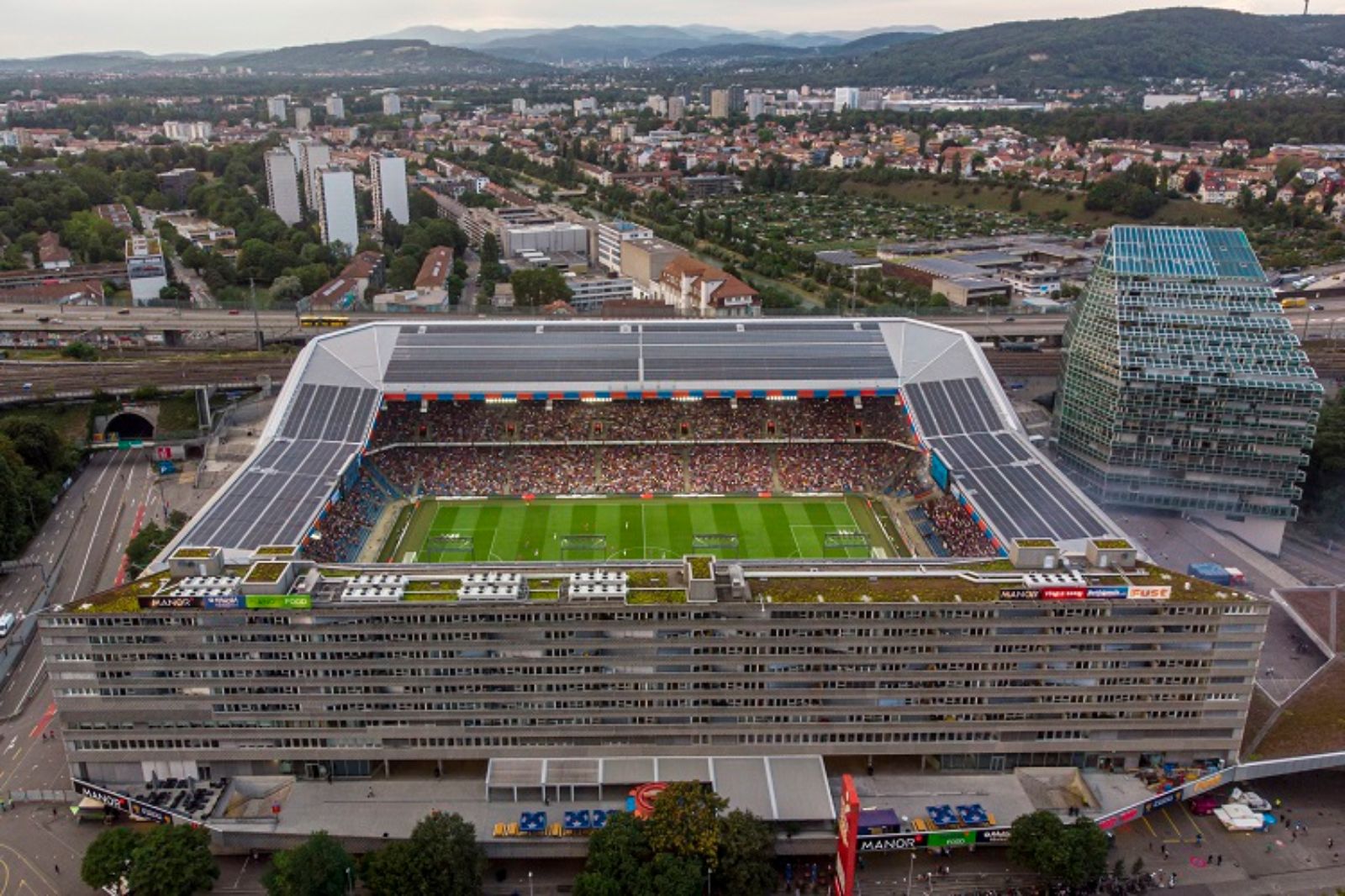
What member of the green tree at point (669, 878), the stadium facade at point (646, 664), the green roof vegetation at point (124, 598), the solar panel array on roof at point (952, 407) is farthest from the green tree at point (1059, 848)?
the green roof vegetation at point (124, 598)

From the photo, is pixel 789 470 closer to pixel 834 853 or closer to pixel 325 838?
pixel 834 853

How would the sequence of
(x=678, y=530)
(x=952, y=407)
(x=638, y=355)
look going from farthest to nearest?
(x=638, y=355) → (x=952, y=407) → (x=678, y=530)

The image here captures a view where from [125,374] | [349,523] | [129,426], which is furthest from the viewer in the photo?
[125,374]

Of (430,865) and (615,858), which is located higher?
(430,865)

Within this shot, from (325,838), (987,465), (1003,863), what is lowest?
(1003,863)

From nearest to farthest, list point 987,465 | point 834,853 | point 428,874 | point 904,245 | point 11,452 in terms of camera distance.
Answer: point 428,874
point 834,853
point 987,465
point 11,452
point 904,245

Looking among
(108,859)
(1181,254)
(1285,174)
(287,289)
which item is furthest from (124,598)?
(1285,174)

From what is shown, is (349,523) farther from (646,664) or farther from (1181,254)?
(1181,254)

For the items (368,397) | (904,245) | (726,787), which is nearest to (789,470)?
(368,397)
